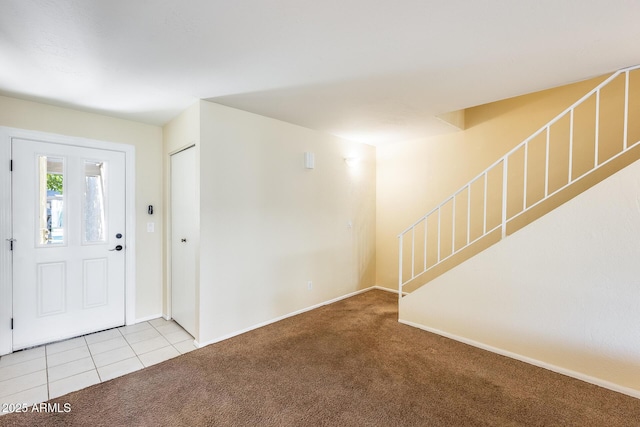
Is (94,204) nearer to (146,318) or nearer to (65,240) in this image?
(65,240)

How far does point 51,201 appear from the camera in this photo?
2928mm

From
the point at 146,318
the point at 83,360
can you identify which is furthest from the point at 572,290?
the point at 146,318

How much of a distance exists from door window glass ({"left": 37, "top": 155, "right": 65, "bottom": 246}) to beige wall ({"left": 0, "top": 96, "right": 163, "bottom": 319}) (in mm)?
382

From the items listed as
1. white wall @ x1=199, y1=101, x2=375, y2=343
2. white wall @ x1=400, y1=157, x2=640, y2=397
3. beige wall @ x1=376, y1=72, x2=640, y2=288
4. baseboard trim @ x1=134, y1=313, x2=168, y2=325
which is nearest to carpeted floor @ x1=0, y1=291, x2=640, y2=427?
white wall @ x1=400, y1=157, x2=640, y2=397

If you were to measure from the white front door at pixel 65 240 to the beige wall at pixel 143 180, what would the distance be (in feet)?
0.56

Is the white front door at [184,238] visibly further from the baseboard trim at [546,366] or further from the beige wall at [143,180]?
the baseboard trim at [546,366]

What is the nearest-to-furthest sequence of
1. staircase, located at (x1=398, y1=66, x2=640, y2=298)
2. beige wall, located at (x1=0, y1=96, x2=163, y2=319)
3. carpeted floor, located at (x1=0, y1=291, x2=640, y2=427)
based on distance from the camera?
carpeted floor, located at (x1=0, y1=291, x2=640, y2=427)
staircase, located at (x1=398, y1=66, x2=640, y2=298)
beige wall, located at (x1=0, y1=96, x2=163, y2=319)

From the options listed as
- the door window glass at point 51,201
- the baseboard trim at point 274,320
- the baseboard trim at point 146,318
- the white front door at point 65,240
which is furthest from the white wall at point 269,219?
the door window glass at point 51,201

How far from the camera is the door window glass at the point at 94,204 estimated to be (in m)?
3.13

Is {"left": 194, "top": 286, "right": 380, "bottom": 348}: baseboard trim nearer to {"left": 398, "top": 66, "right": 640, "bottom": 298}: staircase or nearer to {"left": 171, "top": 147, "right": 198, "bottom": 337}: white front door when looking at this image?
{"left": 171, "top": 147, "right": 198, "bottom": 337}: white front door

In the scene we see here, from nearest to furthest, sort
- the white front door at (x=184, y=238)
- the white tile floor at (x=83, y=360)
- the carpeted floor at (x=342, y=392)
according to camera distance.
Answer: the carpeted floor at (x=342, y=392) < the white tile floor at (x=83, y=360) < the white front door at (x=184, y=238)

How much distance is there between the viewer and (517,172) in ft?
11.4

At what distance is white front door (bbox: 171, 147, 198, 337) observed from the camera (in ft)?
9.75

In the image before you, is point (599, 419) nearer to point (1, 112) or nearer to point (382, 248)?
point (382, 248)
